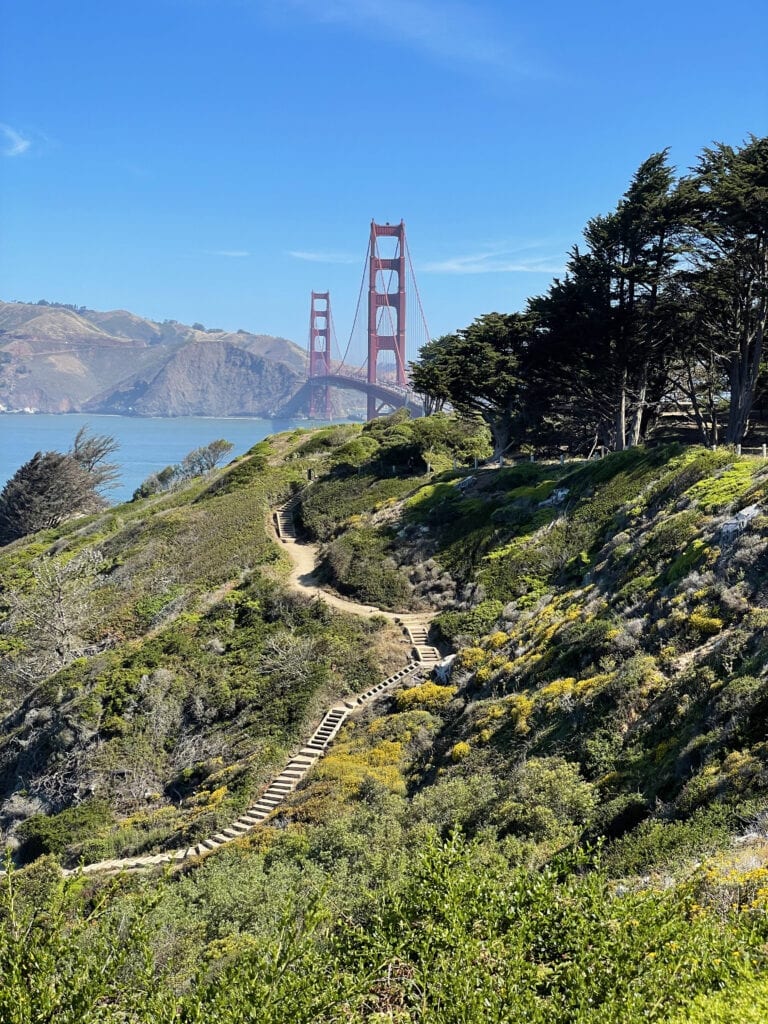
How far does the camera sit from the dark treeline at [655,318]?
31.4 metres

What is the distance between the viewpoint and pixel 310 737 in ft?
80.3

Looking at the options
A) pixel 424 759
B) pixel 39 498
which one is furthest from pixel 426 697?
pixel 39 498

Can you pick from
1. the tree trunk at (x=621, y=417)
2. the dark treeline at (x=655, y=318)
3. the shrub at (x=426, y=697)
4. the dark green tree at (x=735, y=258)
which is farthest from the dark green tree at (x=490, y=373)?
the shrub at (x=426, y=697)

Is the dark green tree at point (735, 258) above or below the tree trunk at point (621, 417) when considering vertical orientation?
above

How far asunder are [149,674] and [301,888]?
17473 millimetres

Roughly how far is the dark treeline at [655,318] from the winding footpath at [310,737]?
1389 centimetres

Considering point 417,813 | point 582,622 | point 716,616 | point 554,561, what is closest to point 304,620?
point 554,561

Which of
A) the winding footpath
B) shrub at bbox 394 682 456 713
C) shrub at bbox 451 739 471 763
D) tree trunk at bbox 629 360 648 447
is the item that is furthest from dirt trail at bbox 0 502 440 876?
tree trunk at bbox 629 360 648 447

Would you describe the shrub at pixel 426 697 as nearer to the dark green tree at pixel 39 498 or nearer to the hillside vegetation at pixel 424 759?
the hillside vegetation at pixel 424 759

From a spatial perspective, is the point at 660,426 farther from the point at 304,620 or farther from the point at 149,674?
the point at 149,674

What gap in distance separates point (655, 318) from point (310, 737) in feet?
75.5

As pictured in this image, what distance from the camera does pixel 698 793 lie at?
38.2 feet

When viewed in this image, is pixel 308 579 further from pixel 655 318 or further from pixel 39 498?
pixel 39 498

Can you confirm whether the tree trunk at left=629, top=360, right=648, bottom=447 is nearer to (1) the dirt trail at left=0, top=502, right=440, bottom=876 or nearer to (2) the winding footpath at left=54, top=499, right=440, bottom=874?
(1) the dirt trail at left=0, top=502, right=440, bottom=876
